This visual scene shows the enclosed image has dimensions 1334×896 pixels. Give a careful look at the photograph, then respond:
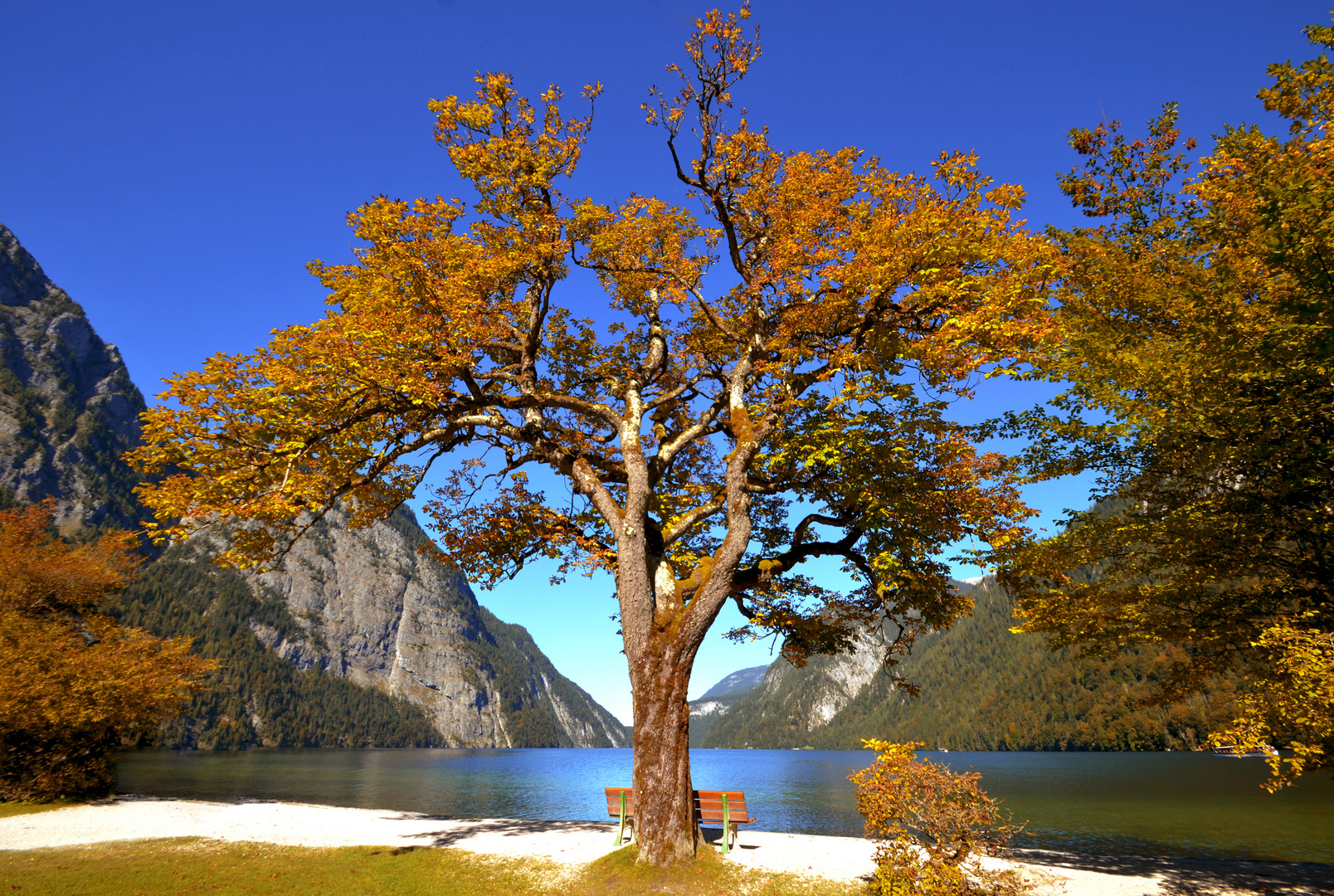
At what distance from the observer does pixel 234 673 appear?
183m

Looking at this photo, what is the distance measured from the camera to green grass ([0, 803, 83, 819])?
733 inches

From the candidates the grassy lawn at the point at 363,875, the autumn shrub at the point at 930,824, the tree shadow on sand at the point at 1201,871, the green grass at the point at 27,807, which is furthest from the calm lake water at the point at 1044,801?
the autumn shrub at the point at 930,824

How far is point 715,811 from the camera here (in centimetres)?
1416

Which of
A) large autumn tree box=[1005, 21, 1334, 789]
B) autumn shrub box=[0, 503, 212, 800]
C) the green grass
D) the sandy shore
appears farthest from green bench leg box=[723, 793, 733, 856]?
the green grass

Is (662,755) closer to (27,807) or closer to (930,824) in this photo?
(930,824)

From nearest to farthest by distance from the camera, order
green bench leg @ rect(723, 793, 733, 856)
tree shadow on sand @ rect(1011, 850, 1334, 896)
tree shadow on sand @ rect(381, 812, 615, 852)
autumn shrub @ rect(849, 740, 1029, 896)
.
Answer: autumn shrub @ rect(849, 740, 1029, 896) → tree shadow on sand @ rect(1011, 850, 1334, 896) → green bench leg @ rect(723, 793, 733, 856) → tree shadow on sand @ rect(381, 812, 615, 852)

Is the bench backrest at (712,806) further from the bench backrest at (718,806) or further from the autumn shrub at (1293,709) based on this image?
the autumn shrub at (1293,709)

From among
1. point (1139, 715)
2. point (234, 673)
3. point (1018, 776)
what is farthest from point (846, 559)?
point (234, 673)

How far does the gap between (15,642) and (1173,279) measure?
36.4 metres

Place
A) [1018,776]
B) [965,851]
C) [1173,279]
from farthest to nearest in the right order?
[1018,776] → [1173,279] → [965,851]

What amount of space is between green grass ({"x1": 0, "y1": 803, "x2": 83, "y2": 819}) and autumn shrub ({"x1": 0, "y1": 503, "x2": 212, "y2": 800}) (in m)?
0.73

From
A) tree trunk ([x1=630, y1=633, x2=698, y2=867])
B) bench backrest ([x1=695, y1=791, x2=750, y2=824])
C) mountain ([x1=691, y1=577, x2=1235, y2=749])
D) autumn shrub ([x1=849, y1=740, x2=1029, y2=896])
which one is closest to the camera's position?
autumn shrub ([x1=849, y1=740, x2=1029, y2=896])

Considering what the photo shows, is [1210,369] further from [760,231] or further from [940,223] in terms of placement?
[760,231]

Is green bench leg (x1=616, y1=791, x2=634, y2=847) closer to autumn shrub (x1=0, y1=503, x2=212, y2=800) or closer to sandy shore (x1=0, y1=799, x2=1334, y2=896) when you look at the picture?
sandy shore (x1=0, y1=799, x2=1334, y2=896)
